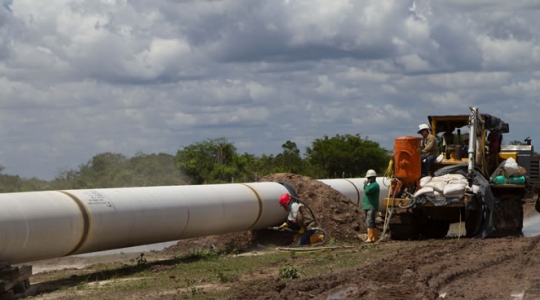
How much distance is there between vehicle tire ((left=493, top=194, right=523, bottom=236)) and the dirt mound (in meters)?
3.23

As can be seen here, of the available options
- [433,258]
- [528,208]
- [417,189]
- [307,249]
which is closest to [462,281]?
[433,258]

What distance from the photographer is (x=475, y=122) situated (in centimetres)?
1953

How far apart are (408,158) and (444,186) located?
1.08 metres

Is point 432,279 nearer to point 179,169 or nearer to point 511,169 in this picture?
point 511,169

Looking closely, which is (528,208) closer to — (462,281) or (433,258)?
(433,258)

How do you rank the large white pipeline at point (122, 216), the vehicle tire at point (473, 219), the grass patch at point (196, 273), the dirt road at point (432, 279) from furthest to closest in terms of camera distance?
the vehicle tire at point (473, 219) < the large white pipeline at point (122, 216) < the grass patch at point (196, 273) < the dirt road at point (432, 279)

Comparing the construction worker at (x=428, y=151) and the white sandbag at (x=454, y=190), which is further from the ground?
the construction worker at (x=428, y=151)

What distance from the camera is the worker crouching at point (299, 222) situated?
19469mm

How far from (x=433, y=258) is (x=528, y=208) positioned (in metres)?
17.6

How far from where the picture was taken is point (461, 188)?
18.4m

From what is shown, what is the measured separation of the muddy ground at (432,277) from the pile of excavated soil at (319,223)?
1.63m

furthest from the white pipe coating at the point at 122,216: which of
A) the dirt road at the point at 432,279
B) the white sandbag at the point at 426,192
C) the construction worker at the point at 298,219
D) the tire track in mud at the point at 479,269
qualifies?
the tire track in mud at the point at 479,269

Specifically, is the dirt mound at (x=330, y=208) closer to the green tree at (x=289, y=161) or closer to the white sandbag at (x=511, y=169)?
the white sandbag at (x=511, y=169)

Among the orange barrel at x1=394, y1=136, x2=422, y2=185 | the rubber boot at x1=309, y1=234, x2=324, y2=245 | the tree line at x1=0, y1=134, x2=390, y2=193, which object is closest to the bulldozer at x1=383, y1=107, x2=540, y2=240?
the orange barrel at x1=394, y1=136, x2=422, y2=185
